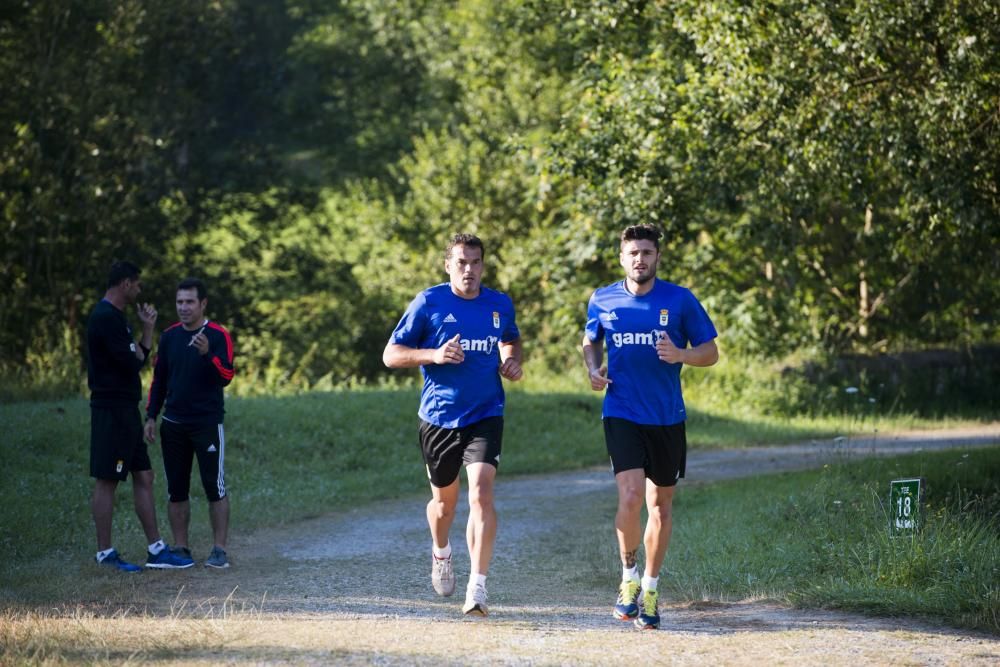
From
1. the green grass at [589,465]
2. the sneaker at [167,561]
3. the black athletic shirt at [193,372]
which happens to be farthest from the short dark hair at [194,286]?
the green grass at [589,465]

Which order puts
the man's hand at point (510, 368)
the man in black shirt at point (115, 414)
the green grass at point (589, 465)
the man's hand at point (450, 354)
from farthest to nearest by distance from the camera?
the man in black shirt at point (115, 414) < the green grass at point (589, 465) < the man's hand at point (510, 368) < the man's hand at point (450, 354)

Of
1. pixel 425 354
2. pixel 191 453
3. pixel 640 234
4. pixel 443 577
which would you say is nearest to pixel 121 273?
pixel 191 453

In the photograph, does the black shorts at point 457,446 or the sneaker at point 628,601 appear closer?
Result: the sneaker at point 628,601

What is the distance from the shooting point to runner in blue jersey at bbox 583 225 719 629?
7367 millimetres

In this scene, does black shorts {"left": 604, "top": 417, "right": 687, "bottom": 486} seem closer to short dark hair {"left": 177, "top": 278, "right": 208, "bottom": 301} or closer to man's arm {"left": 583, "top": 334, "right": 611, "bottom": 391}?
man's arm {"left": 583, "top": 334, "right": 611, "bottom": 391}

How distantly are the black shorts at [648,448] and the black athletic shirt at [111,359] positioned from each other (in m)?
3.88

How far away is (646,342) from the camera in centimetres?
738

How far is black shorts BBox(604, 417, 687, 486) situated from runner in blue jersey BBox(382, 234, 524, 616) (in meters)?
0.70

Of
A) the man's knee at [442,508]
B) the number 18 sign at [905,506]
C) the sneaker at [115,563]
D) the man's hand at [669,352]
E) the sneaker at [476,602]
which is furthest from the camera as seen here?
the sneaker at [115,563]

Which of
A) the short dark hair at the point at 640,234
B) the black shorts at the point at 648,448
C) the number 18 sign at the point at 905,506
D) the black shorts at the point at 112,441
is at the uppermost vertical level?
the short dark hair at the point at 640,234

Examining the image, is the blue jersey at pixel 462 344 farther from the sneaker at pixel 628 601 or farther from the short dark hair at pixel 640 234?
the sneaker at pixel 628 601

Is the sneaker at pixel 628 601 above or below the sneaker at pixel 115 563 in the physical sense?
above

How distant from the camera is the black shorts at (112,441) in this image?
9.40m

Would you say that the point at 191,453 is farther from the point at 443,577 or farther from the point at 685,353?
the point at 685,353
